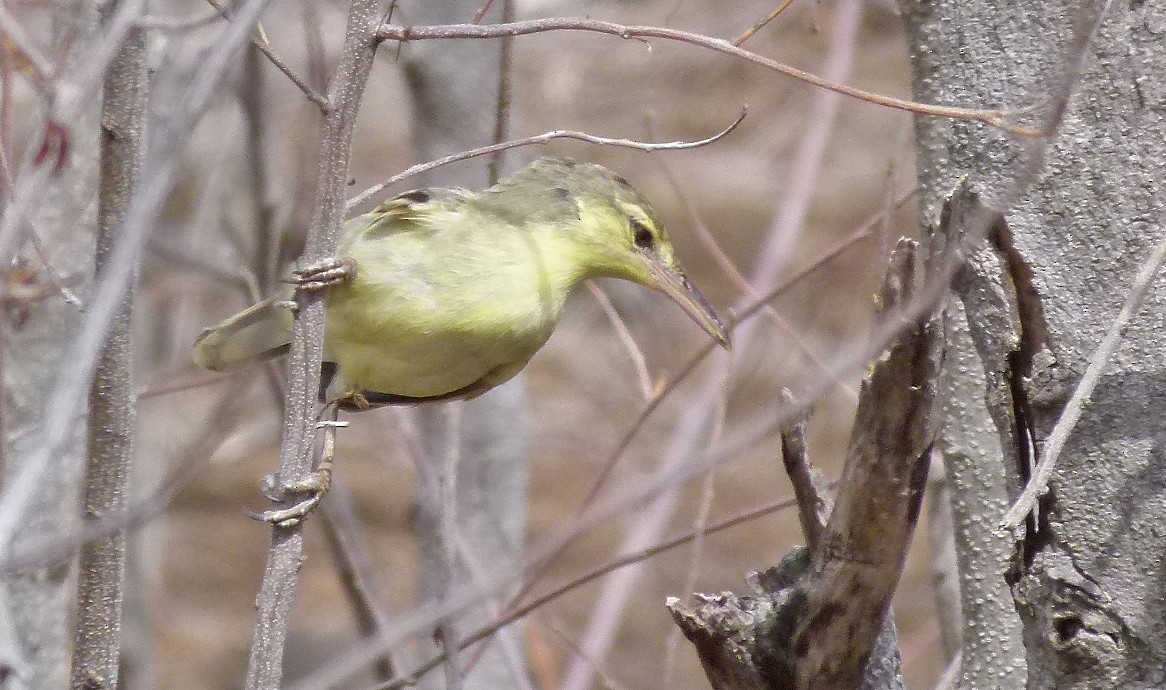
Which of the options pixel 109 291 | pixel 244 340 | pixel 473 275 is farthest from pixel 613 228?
pixel 109 291

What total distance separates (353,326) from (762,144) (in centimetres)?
503

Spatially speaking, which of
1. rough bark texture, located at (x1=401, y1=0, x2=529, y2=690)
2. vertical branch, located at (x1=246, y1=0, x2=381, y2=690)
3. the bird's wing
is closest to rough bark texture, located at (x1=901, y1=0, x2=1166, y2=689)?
vertical branch, located at (x1=246, y1=0, x2=381, y2=690)

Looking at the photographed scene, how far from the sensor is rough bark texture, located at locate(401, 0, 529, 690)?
12.7 feet

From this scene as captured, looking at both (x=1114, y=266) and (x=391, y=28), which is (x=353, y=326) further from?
(x=1114, y=266)

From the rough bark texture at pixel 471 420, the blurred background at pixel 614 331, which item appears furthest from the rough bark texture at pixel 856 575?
the blurred background at pixel 614 331

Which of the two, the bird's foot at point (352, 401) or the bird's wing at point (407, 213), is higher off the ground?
the bird's wing at point (407, 213)

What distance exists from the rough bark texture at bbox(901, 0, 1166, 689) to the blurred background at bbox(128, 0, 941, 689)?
11.7ft

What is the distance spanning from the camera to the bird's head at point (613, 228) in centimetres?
304

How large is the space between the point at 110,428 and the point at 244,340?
53.9 inches

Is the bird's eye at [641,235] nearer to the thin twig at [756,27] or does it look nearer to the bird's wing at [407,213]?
the bird's wing at [407,213]

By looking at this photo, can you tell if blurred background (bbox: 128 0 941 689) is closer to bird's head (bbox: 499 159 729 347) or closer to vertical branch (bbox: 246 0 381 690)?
bird's head (bbox: 499 159 729 347)

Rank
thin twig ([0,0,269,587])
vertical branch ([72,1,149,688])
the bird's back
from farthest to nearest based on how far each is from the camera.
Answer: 1. the bird's back
2. vertical branch ([72,1,149,688])
3. thin twig ([0,0,269,587])

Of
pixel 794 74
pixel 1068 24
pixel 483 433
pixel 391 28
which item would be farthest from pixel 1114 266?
pixel 483 433

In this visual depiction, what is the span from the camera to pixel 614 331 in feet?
22.5
